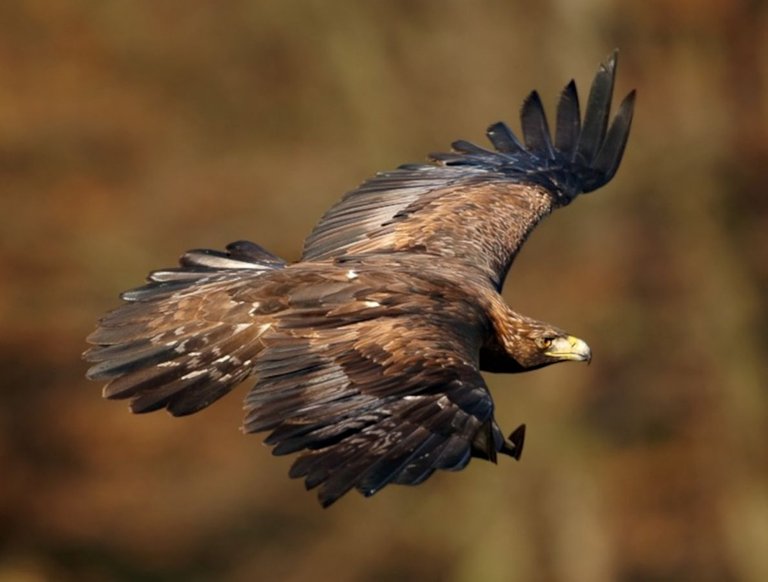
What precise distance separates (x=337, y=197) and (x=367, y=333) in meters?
11.0

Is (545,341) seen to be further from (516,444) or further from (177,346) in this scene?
(177,346)

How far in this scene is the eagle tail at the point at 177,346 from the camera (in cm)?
798

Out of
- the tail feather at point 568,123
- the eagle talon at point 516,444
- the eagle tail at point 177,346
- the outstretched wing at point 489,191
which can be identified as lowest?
the eagle talon at point 516,444

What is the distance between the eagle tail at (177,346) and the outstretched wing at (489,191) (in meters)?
1.13

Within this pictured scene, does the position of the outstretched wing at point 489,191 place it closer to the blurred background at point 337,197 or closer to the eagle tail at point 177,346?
the eagle tail at point 177,346

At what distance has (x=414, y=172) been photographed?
1030cm

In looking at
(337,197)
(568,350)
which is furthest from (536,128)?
(337,197)

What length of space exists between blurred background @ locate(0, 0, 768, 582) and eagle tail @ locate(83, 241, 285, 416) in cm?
925

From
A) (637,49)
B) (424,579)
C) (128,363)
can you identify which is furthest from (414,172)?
(637,49)

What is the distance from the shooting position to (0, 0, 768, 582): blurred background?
18.3 m

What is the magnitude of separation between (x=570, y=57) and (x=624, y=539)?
4727 mm

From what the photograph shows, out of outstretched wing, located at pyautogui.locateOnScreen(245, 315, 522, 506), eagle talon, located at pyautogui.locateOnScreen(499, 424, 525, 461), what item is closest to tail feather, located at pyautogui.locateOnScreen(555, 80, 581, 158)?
outstretched wing, located at pyautogui.locateOnScreen(245, 315, 522, 506)

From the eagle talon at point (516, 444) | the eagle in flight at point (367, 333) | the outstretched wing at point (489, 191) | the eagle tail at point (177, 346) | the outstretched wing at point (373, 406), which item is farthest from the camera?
the outstretched wing at point (489, 191)

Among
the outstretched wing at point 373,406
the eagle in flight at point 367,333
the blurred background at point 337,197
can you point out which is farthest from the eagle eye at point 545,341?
the blurred background at point 337,197
